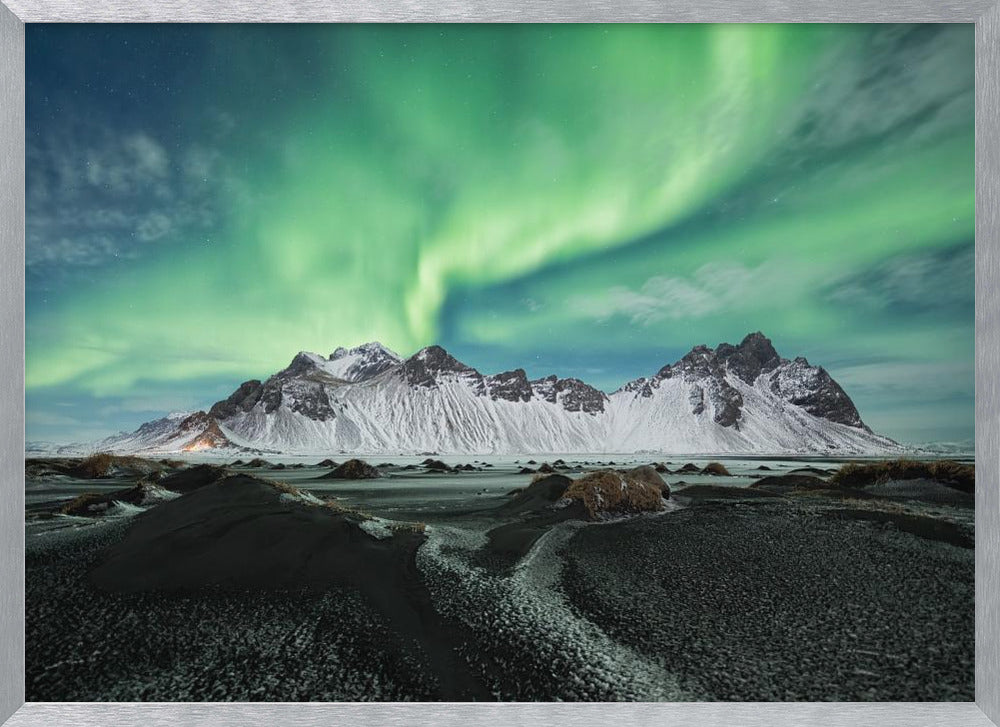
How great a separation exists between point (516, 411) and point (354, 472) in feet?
3.83

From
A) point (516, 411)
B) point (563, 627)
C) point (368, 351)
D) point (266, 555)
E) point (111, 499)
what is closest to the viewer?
point (563, 627)

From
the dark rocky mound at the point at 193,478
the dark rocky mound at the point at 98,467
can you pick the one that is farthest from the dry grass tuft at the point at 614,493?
the dark rocky mound at the point at 98,467

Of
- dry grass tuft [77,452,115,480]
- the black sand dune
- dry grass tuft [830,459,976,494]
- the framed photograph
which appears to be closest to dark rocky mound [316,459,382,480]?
the framed photograph

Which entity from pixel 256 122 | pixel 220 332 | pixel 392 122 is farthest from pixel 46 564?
pixel 392 122

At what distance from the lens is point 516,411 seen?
9.28 feet

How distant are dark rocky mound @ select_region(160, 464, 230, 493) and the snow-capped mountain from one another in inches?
5.7

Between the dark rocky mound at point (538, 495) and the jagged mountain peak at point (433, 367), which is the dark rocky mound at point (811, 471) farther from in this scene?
the jagged mountain peak at point (433, 367)

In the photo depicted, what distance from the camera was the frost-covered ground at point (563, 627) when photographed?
2033 millimetres

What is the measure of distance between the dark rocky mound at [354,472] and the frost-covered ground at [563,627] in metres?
0.41

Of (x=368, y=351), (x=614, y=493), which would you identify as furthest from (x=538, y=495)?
(x=368, y=351)

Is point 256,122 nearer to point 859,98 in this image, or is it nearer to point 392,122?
point 392,122

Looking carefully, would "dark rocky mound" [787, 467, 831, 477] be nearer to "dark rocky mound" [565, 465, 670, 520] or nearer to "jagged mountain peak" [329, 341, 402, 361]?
"dark rocky mound" [565, 465, 670, 520]

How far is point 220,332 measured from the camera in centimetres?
264

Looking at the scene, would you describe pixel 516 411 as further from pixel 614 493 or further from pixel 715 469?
pixel 715 469
